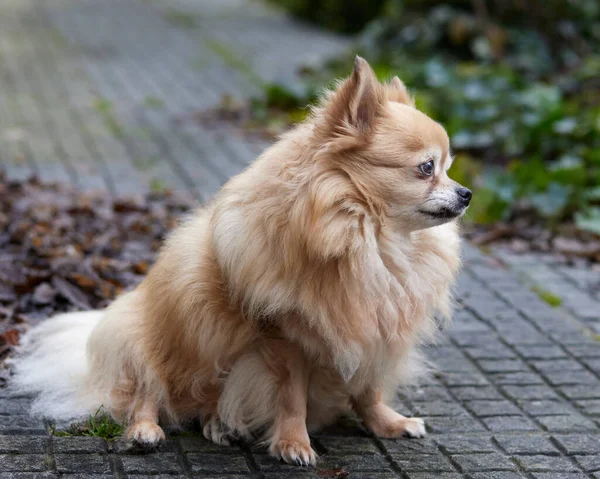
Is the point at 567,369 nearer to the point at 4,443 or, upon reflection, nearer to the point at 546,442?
the point at 546,442

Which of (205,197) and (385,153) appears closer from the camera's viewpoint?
(385,153)

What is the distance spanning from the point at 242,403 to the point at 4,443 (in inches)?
37.3

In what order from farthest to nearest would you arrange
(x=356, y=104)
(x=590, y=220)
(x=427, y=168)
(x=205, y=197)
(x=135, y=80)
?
(x=135, y=80), (x=205, y=197), (x=590, y=220), (x=427, y=168), (x=356, y=104)

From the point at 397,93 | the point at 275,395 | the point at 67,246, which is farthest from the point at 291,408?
the point at 67,246

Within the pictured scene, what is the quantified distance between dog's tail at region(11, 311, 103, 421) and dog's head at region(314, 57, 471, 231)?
1457 mm

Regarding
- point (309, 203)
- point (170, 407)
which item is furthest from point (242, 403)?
point (309, 203)

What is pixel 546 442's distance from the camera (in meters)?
4.03

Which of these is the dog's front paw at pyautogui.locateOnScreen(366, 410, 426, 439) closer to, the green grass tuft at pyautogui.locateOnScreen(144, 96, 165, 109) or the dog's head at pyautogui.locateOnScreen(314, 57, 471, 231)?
the dog's head at pyautogui.locateOnScreen(314, 57, 471, 231)

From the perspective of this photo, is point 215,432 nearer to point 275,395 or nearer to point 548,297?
point 275,395

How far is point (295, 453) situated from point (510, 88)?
6557mm

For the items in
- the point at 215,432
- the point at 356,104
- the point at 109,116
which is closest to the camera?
the point at 356,104

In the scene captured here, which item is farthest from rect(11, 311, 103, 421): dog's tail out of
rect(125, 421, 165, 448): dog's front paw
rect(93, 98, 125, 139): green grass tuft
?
rect(93, 98, 125, 139): green grass tuft

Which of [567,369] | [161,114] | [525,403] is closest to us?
[525,403]

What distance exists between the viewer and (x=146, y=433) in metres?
3.69
